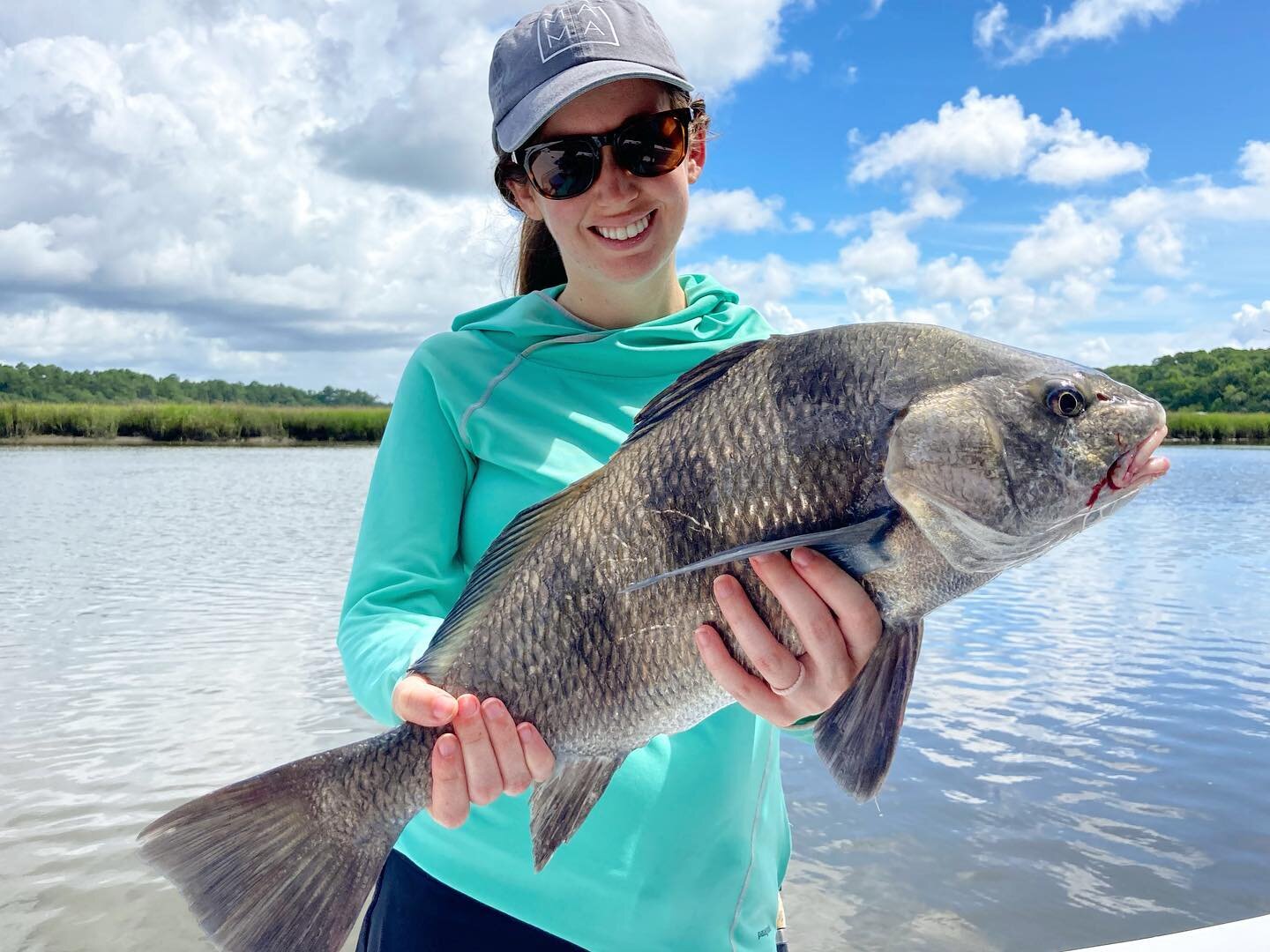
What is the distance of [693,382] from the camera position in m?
1.91

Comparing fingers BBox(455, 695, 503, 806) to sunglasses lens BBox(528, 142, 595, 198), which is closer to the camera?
fingers BBox(455, 695, 503, 806)

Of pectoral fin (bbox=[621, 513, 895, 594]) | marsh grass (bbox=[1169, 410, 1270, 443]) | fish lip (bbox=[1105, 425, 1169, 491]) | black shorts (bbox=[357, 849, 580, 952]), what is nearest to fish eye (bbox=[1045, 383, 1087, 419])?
fish lip (bbox=[1105, 425, 1169, 491])

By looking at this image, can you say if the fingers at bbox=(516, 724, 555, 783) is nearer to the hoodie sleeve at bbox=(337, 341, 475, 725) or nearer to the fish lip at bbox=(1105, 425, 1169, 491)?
the hoodie sleeve at bbox=(337, 341, 475, 725)

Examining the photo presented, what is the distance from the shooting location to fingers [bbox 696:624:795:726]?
176 cm

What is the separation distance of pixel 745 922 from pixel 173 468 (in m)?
33.8

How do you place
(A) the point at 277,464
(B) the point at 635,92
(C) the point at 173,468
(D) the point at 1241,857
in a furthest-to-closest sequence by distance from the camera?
(A) the point at 277,464, (C) the point at 173,468, (D) the point at 1241,857, (B) the point at 635,92

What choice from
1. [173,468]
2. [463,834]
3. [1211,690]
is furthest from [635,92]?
[173,468]

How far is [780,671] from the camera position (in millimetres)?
1746

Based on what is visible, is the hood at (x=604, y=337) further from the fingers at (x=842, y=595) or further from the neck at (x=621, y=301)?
the fingers at (x=842, y=595)

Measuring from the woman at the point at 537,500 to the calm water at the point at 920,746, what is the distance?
341cm

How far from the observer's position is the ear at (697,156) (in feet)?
7.91

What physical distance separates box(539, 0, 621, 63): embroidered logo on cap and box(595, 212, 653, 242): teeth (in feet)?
1.26

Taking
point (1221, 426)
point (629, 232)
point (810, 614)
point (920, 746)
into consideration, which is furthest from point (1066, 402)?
point (1221, 426)

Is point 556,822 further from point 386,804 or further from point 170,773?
point 170,773
